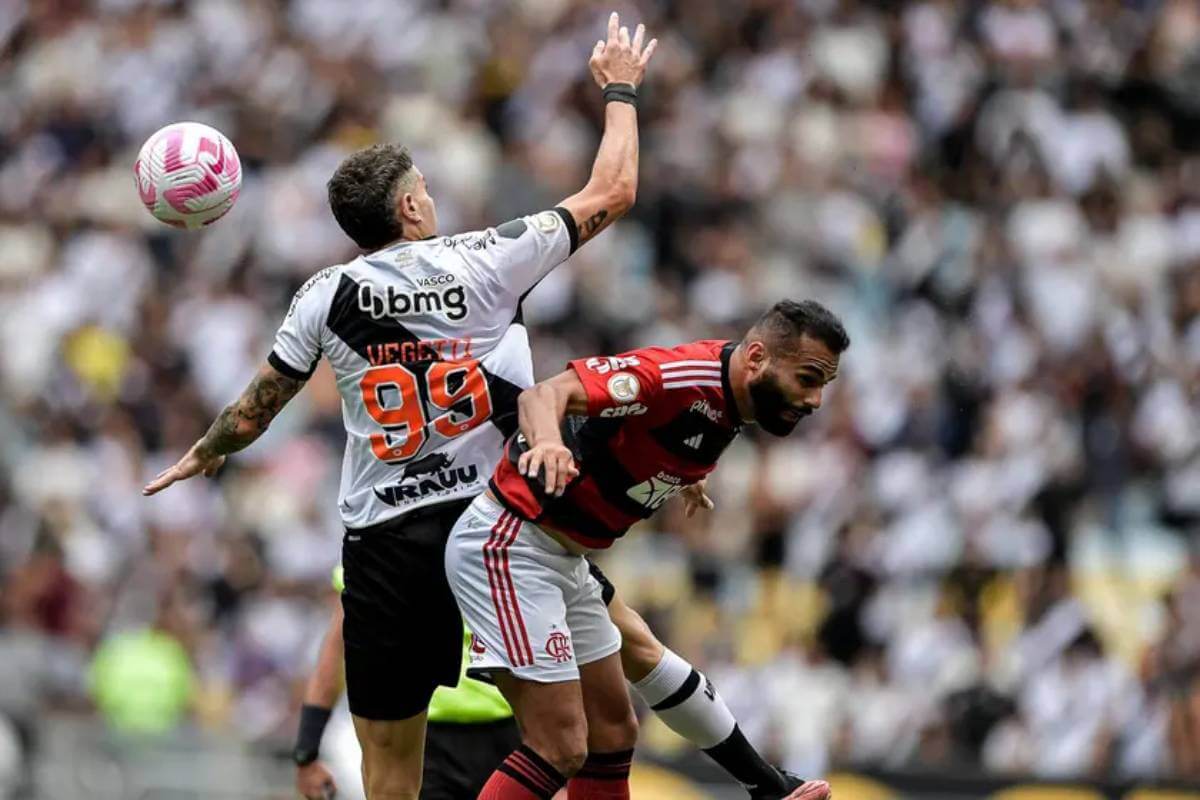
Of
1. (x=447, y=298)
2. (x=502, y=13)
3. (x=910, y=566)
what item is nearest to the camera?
(x=447, y=298)

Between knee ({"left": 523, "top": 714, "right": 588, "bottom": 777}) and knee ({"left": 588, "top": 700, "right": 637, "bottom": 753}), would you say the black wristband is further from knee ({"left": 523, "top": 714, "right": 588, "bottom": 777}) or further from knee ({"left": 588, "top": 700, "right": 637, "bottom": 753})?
knee ({"left": 523, "top": 714, "right": 588, "bottom": 777})

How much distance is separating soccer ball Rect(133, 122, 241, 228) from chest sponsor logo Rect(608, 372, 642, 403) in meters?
1.77

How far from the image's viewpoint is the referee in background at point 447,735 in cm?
938

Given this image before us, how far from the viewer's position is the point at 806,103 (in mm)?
18281

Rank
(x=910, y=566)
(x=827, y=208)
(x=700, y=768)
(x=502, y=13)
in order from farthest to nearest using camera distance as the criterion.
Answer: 1. (x=502, y=13)
2. (x=827, y=208)
3. (x=910, y=566)
4. (x=700, y=768)

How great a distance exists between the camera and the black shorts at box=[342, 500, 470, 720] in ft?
27.0

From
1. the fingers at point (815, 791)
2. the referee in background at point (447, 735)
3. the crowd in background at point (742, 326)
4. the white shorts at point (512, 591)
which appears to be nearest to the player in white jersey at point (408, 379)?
the white shorts at point (512, 591)

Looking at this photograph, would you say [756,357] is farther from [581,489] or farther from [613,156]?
[613,156]

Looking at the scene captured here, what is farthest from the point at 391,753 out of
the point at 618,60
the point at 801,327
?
the point at 618,60

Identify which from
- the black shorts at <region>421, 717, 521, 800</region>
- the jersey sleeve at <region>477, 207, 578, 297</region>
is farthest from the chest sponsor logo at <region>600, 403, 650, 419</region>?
the black shorts at <region>421, 717, 521, 800</region>

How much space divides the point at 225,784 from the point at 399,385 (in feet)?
24.9

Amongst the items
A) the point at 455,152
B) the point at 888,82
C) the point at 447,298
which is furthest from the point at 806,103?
the point at 447,298

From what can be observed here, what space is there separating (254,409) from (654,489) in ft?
4.84

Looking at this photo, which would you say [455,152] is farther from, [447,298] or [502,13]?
[447,298]
